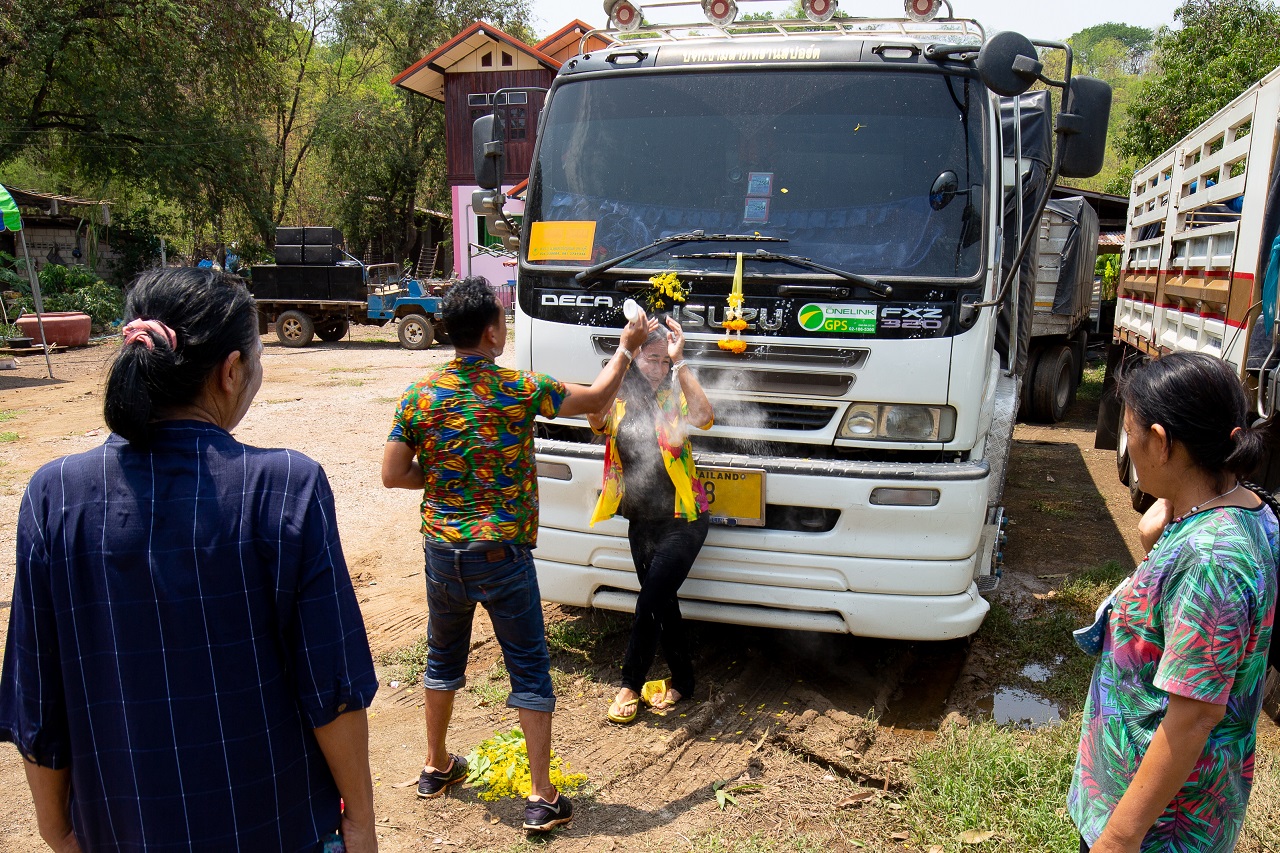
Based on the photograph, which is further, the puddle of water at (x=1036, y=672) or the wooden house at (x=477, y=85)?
the wooden house at (x=477, y=85)

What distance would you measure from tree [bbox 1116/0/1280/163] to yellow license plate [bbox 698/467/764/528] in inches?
616

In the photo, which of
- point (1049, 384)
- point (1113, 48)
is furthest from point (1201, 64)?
point (1113, 48)

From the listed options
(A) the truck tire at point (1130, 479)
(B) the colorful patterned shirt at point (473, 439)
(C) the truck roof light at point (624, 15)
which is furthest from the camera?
(A) the truck tire at point (1130, 479)

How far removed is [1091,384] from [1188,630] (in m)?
15.3

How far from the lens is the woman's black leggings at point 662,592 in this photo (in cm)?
387

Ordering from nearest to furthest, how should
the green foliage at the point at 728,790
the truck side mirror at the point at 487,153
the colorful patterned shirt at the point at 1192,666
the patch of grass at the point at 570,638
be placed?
the colorful patterned shirt at the point at 1192,666 < the green foliage at the point at 728,790 < the patch of grass at the point at 570,638 < the truck side mirror at the point at 487,153

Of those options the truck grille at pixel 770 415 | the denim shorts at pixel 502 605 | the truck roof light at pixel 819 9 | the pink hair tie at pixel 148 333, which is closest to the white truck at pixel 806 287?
the truck grille at pixel 770 415

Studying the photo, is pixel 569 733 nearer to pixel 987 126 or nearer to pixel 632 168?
pixel 632 168

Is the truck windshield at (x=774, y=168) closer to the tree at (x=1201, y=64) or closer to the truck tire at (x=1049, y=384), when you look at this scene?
the truck tire at (x=1049, y=384)

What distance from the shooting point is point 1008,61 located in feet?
11.8

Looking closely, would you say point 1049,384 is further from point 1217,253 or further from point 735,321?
point 735,321

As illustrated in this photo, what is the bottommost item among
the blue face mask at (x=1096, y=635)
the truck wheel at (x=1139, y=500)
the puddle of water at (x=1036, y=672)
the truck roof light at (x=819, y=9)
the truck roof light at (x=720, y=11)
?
the puddle of water at (x=1036, y=672)

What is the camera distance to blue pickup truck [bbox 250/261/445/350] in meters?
18.5

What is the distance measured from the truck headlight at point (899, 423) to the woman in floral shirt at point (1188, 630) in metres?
1.86
